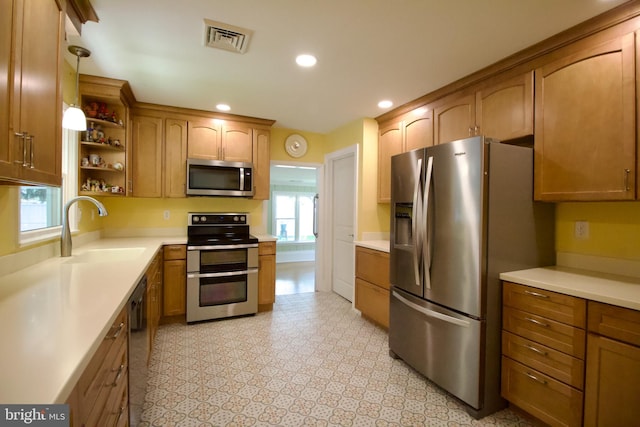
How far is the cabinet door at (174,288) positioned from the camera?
3064 mm

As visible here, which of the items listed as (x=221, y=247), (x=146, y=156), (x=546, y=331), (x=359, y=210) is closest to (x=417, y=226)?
(x=546, y=331)

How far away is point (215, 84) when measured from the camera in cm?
266

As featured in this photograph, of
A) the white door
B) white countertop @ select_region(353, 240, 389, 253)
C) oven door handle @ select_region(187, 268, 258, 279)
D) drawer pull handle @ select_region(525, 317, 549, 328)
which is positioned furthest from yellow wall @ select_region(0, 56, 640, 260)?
oven door handle @ select_region(187, 268, 258, 279)

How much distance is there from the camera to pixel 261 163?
12.3 ft

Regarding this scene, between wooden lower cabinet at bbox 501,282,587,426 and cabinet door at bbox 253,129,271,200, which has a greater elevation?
cabinet door at bbox 253,129,271,200

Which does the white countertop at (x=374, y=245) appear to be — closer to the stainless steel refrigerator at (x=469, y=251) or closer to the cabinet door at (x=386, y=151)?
the cabinet door at (x=386, y=151)

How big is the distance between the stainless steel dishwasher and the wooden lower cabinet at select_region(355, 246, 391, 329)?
206 cm

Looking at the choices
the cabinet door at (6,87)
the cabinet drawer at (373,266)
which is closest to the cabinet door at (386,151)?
the cabinet drawer at (373,266)

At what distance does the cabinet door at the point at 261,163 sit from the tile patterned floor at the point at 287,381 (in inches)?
61.8

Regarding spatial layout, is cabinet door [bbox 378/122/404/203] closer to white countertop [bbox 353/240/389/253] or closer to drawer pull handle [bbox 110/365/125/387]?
white countertop [bbox 353/240/389/253]

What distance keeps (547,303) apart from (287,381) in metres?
1.76

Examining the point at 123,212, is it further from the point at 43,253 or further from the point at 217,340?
the point at 217,340

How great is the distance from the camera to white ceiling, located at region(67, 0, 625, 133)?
1.62 m

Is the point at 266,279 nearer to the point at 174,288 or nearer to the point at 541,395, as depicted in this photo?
the point at 174,288
